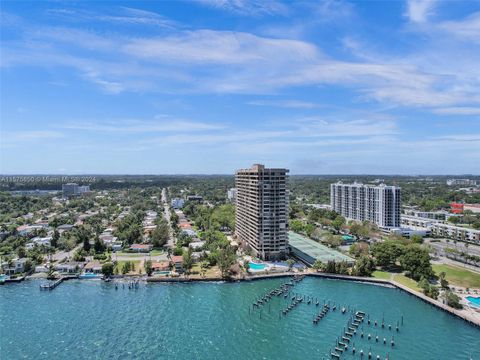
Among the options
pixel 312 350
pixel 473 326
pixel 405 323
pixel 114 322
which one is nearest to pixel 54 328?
pixel 114 322

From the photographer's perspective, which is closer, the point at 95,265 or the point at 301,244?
the point at 95,265

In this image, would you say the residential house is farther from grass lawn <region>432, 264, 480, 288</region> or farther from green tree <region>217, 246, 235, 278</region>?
grass lawn <region>432, 264, 480, 288</region>

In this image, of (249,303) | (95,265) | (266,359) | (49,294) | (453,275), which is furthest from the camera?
(95,265)

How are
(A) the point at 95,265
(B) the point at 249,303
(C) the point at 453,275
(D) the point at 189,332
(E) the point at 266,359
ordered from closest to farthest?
(E) the point at 266,359 → (D) the point at 189,332 → (B) the point at 249,303 → (C) the point at 453,275 → (A) the point at 95,265

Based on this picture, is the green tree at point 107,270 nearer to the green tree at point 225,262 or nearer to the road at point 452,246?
the green tree at point 225,262

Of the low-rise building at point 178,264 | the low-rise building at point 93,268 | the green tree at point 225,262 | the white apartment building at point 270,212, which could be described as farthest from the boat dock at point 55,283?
the white apartment building at point 270,212

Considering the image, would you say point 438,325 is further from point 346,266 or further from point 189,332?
point 189,332

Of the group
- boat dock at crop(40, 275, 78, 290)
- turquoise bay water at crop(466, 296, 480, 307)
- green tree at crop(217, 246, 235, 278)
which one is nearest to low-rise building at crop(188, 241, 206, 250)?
green tree at crop(217, 246, 235, 278)
